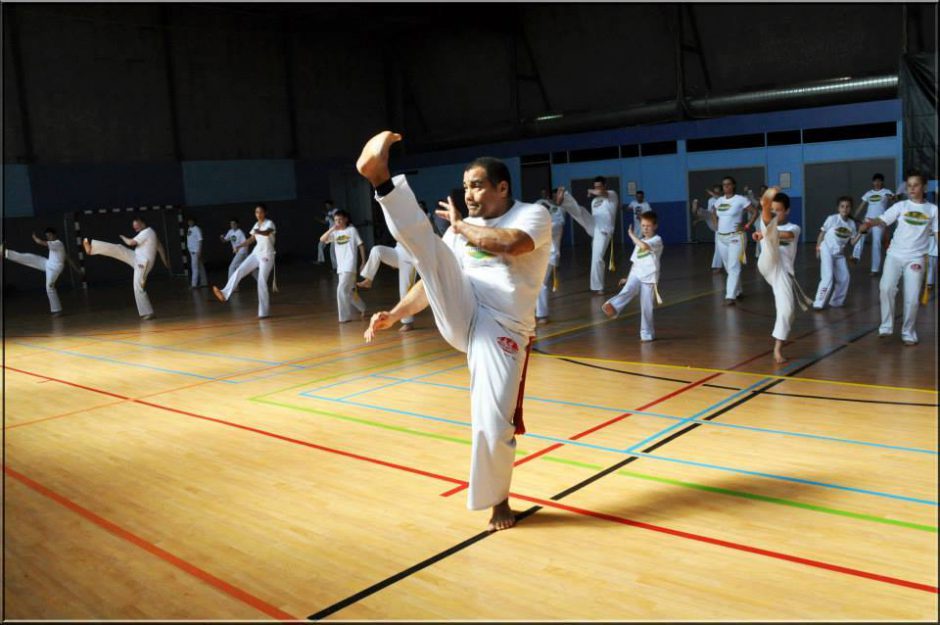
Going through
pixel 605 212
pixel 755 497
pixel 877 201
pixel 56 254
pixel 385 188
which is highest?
pixel 385 188

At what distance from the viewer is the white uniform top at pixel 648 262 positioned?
10.9 metres

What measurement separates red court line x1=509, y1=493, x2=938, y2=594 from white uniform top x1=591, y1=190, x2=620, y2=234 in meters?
12.2

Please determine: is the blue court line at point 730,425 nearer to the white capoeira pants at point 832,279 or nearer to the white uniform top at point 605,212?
the white capoeira pants at point 832,279

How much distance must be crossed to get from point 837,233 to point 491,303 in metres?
10.3

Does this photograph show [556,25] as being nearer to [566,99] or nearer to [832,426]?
[566,99]

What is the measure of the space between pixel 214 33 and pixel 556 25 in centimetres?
1172

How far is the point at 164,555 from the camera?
4812mm

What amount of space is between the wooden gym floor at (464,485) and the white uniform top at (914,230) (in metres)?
1.17

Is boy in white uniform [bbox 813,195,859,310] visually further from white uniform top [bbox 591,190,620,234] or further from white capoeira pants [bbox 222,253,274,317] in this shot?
white capoeira pants [bbox 222,253,274,317]

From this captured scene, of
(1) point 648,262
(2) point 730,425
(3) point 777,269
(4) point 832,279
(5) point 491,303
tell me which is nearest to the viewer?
(5) point 491,303

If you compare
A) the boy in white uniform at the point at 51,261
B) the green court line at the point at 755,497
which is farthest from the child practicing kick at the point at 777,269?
the boy in white uniform at the point at 51,261

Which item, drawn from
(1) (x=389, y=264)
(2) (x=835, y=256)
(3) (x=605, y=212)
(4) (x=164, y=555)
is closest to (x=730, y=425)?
(4) (x=164, y=555)

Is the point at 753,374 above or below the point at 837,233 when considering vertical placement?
below

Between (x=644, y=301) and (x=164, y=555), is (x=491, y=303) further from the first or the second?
(x=644, y=301)
